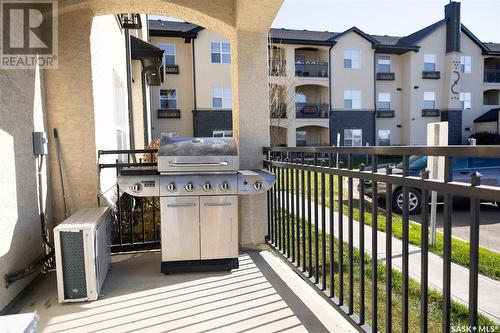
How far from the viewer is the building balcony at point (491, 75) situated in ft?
83.1

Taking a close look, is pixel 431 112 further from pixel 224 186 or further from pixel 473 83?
pixel 224 186

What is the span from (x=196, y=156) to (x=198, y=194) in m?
0.34

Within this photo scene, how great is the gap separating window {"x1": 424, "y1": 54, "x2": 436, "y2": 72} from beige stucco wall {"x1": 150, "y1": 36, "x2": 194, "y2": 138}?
16032 mm

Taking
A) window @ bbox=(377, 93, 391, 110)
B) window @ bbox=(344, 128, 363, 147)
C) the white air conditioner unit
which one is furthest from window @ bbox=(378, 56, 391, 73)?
the white air conditioner unit

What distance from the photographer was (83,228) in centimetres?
258

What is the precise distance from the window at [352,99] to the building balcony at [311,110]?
57.0 inches

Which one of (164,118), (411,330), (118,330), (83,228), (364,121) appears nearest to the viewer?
(118,330)

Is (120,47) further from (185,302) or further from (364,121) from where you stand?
(364,121)

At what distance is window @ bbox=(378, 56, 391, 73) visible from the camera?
76.8 feet

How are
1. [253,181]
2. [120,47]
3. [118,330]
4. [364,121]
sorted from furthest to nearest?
[364,121] → [120,47] → [253,181] → [118,330]

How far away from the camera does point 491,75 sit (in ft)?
83.4

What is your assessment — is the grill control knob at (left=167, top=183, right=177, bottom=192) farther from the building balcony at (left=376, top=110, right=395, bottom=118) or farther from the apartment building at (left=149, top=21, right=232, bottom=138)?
the building balcony at (left=376, top=110, right=395, bottom=118)

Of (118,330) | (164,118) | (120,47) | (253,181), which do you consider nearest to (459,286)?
(253,181)

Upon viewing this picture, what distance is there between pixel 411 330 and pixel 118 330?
6.51 feet
